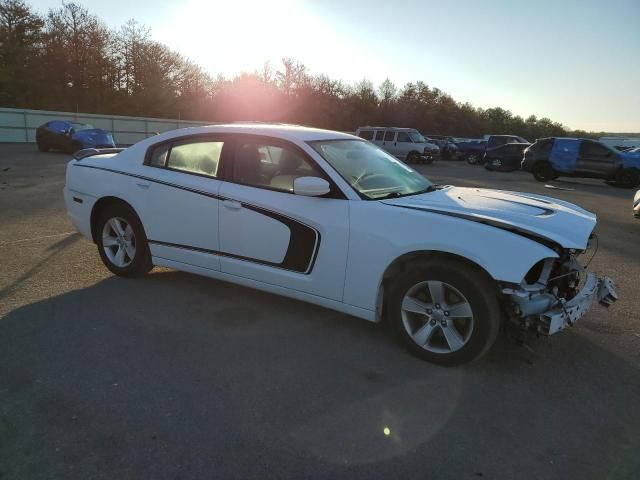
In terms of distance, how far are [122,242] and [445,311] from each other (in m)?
3.34

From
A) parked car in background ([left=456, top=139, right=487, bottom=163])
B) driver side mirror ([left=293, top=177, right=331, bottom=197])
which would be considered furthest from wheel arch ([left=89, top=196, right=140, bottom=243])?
parked car in background ([left=456, top=139, right=487, bottom=163])

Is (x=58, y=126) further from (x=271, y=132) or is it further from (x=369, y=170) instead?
(x=369, y=170)

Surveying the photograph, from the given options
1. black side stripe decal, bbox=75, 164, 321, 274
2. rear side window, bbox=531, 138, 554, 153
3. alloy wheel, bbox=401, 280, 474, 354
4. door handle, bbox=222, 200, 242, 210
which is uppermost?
rear side window, bbox=531, 138, 554, 153

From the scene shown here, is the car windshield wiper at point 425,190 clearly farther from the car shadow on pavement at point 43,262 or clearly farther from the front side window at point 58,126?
the front side window at point 58,126

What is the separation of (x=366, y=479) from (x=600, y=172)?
19.2 m

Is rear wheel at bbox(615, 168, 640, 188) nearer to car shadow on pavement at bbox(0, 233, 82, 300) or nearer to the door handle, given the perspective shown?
the door handle

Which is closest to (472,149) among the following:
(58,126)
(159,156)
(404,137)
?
(404,137)

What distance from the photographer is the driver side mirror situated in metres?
3.56

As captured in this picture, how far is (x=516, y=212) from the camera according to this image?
3.57m

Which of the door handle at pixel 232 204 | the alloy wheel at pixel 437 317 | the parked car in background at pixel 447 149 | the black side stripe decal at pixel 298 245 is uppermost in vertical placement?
the door handle at pixel 232 204

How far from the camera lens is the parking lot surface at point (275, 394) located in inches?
93.2

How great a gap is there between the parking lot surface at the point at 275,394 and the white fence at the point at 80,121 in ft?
91.9

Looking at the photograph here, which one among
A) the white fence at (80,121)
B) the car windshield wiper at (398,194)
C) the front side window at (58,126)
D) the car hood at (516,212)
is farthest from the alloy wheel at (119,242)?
the white fence at (80,121)

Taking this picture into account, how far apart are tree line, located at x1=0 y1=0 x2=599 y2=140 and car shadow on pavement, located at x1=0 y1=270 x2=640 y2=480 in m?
39.2
